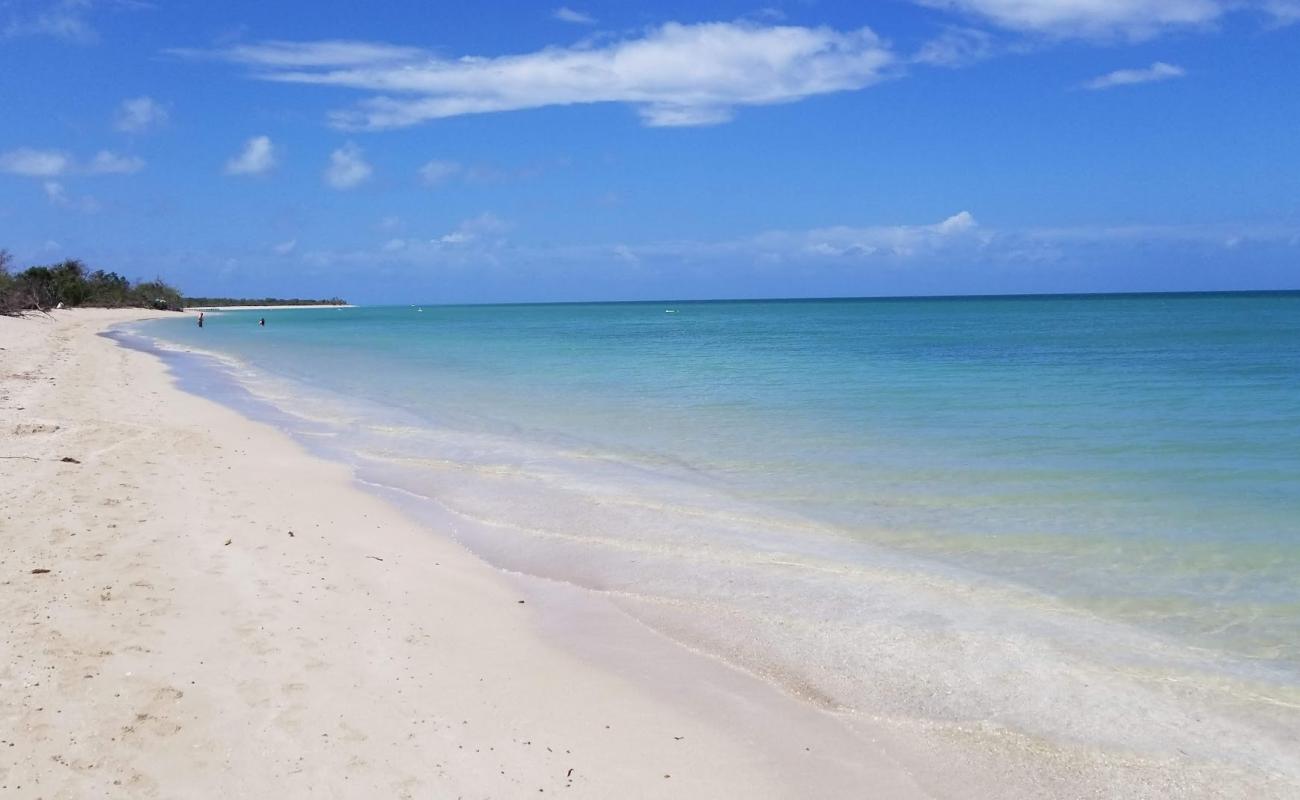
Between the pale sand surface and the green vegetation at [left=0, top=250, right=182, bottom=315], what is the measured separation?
43.7 meters

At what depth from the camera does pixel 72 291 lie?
7225cm

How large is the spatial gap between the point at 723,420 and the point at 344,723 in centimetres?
1212

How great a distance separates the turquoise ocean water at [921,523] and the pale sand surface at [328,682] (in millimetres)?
714

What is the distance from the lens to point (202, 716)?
440 centimetres

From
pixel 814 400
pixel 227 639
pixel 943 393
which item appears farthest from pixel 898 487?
pixel 943 393

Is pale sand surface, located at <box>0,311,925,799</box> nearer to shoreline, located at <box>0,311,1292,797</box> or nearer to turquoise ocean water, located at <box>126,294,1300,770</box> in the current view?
shoreline, located at <box>0,311,1292,797</box>

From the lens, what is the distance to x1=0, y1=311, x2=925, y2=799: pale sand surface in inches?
159

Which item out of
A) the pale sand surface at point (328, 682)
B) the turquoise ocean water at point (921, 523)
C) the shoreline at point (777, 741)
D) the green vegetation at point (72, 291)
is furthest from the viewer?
the green vegetation at point (72, 291)

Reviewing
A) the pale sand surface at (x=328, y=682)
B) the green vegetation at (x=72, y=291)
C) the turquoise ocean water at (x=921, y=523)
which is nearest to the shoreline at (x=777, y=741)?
the pale sand surface at (x=328, y=682)

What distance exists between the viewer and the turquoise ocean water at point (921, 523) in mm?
5410

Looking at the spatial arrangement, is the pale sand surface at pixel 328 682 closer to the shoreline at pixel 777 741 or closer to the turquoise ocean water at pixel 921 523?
the shoreline at pixel 777 741

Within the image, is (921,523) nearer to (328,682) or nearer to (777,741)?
(777,741)

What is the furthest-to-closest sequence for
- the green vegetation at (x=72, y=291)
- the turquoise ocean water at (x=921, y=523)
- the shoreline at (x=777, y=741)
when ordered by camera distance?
the green vegetation at (x=72, y=291), the turquoise ocean water at (x=921, y=523), the shoreline at (x=777, y=741)

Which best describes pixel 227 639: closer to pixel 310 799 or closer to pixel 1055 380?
pixel 310 799
